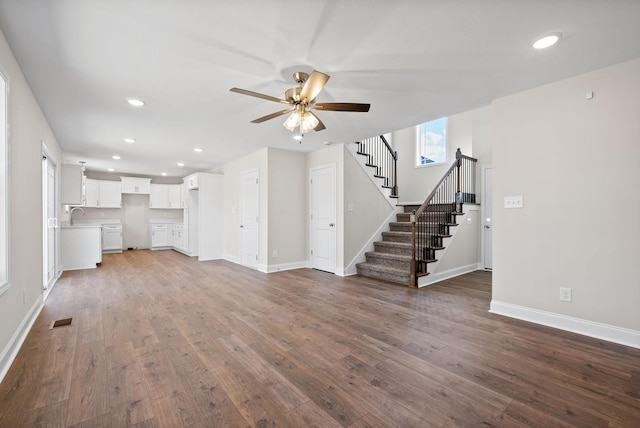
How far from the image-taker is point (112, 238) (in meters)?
8.35

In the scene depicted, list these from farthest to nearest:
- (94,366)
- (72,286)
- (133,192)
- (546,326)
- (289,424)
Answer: (133,192) < (72,286) < (546,326) < (94,366) < (289,424)

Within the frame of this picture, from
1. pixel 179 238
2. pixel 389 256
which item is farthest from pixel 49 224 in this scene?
pixel 389 256

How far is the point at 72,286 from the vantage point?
14.9 ft

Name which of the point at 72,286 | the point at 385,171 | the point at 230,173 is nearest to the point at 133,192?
the point at 230,173

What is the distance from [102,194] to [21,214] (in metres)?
6.99

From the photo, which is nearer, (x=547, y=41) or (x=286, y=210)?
(x=547, y=41)

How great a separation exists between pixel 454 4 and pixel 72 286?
6.06 m

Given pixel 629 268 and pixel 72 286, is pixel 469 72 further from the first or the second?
pixel 72 286

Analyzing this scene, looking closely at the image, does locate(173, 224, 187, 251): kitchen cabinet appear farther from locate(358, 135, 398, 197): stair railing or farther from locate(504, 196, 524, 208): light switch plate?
locate(504, 196, 524, 208): light switch plate

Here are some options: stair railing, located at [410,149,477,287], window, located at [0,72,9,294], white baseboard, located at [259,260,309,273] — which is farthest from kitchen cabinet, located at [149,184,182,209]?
stair railing, located at [410,149,477,287]

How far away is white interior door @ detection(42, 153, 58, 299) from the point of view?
423 cm

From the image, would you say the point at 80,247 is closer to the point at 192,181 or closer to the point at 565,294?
the point at 192,181

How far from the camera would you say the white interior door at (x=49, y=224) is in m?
4.23

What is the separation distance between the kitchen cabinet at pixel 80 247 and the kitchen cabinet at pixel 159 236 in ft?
9.99
